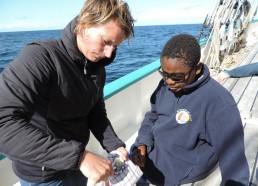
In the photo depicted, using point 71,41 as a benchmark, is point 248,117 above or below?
below

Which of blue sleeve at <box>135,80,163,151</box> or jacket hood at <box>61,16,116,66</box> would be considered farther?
blue sleeve at <box>135,80,163,151</box>

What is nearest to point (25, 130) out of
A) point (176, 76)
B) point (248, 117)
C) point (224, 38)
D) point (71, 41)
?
point (71, 41)

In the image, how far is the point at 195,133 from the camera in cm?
131

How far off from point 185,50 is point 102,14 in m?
0.49

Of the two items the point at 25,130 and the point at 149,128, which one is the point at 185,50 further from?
the point at 25,130

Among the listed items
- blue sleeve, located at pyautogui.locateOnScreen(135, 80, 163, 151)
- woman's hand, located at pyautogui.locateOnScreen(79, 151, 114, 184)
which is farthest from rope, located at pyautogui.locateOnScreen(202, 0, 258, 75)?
woman's hand, located at pyautogui.locateOnScreen(79, 151, 114, 184)

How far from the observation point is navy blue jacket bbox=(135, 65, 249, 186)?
121 centimetres

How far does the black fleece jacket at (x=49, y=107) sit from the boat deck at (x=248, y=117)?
1.02 m

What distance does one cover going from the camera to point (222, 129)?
1.20 meters

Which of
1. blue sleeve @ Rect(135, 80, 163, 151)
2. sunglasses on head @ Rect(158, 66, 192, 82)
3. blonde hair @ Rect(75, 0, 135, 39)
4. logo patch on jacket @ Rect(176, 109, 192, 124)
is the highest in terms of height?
blonde hair @ Rect(75, 0, 135, 39)

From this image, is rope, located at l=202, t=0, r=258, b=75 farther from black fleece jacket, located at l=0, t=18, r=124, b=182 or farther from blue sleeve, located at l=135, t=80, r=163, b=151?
black fleece jacket, located at l=0, t=18, r=124, b=182

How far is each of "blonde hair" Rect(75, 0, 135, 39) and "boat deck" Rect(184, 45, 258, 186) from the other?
1.35 metres

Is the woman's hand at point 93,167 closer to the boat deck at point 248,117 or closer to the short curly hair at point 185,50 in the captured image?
the short curly hair at point 185,50

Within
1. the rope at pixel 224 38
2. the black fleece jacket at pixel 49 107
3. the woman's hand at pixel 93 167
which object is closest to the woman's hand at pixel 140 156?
the black fleece jacket at pixel 49 107
